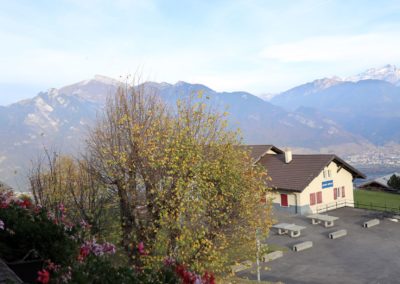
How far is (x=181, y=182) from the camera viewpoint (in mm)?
14133

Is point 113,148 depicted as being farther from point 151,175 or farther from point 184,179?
point 184,179

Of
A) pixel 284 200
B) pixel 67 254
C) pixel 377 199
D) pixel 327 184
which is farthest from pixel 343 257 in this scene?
pixel 377 199

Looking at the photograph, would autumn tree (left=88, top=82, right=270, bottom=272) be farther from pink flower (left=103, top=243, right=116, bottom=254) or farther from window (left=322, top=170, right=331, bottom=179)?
window (left=322, top=170, right=331, bottom=179)

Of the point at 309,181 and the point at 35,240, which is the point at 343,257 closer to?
the point at 309,181

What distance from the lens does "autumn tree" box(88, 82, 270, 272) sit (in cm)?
1440

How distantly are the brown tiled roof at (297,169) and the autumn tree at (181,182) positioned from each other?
24.8 meters

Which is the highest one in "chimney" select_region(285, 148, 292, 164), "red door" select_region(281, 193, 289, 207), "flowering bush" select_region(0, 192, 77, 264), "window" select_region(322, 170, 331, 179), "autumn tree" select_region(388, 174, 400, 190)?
"flowering bush" select_region(0, 192, 77, 264)

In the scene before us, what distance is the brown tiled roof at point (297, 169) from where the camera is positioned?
40.9 meters

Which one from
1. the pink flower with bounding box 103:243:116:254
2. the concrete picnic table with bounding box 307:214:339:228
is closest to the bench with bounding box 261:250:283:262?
the concrete picnic table with bounding box 307:214:339:228

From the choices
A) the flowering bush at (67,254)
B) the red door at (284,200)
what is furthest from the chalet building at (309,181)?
the flowering bush at (67,254)

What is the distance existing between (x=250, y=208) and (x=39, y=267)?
9984 millimetres

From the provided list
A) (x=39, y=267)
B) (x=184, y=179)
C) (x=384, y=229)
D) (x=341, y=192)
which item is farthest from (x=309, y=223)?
(x=39, y=267)

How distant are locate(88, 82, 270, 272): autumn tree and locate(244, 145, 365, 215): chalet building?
23744 millimetres

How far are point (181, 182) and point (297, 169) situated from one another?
31.4 metres
